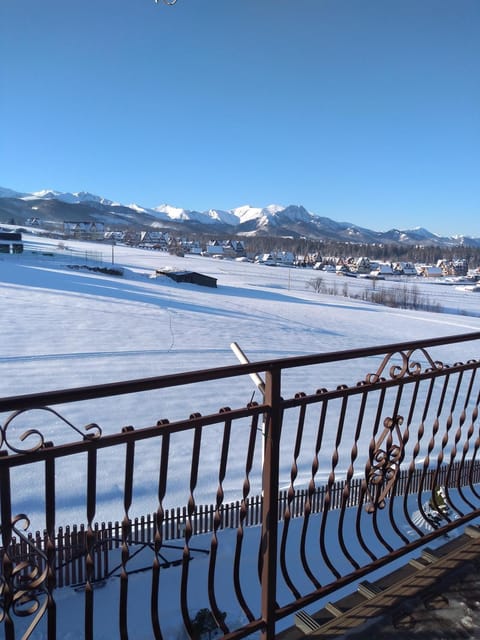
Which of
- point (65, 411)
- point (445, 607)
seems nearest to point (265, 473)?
point (445, 607)

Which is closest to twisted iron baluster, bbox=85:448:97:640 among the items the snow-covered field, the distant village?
the snow-covered field

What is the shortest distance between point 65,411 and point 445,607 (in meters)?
11.6

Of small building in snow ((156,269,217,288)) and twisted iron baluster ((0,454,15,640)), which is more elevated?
twisted iron baluster ((0,454,15,640))

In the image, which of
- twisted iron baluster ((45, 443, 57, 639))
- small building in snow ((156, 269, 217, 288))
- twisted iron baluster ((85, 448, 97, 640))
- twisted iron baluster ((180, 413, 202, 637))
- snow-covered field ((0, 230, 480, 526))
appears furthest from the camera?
small building in snow ((156, 269, 217, 288))

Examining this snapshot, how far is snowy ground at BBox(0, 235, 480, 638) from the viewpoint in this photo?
10320mm

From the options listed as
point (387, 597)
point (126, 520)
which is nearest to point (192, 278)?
point (387, 597)

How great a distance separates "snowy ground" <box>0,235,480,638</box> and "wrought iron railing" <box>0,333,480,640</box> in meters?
0.17

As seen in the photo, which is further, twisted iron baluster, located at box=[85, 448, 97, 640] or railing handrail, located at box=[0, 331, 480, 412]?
twisted iron baluster, located at box=[85, 448, 97, 640]

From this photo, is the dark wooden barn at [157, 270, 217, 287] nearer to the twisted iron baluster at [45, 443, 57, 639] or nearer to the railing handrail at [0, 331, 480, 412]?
the railing handrail at [0, 331, 480, 412]

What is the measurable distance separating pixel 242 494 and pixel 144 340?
1978 cm

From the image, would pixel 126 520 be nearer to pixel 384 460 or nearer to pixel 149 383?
pixel 149 383

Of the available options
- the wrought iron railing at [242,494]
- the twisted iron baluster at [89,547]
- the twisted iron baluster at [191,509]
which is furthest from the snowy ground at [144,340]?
the twisted iron baluster at [89,547]

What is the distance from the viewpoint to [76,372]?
1622cm

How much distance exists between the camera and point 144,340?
70.4 feet
